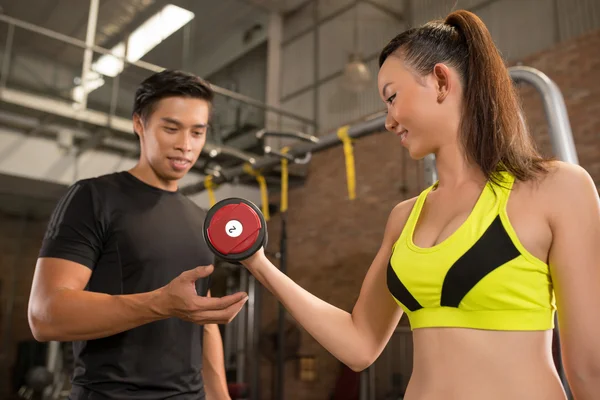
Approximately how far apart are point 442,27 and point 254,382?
4.10 meters

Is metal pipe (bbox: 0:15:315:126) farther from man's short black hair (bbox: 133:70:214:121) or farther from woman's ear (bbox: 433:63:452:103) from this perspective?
woman's ear (bbox: 433:63:452:103)

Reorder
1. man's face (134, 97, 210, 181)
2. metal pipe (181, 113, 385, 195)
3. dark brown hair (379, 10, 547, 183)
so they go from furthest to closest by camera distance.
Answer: metal pipe (181, 113, 385, 195)
man's face (134, 97, 210, 181)
dark brown hair (379, 10, 547, 183)

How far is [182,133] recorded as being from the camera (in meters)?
1.61

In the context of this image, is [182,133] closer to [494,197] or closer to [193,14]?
[494,197]

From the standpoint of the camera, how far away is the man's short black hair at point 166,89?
64.1 inches

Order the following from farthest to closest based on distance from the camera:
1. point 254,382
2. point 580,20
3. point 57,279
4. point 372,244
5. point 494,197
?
point 372,244, point 580,20, point 254,382, point 57,279, point 494,197

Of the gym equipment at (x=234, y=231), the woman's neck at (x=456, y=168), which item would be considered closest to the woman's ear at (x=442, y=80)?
the woman's neck at (x=456, y=168)

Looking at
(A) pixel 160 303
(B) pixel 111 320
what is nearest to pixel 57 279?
(B) pixel 111 320

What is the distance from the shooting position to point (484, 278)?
0.93 meters

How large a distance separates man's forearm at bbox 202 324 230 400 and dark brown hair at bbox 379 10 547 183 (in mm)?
998

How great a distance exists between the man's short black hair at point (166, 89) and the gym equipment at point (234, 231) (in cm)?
66

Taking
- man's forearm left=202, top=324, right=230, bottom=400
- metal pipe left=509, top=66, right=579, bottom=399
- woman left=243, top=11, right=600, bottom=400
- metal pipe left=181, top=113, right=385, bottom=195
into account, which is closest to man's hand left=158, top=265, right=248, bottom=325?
woman left=243, top=11, right=600, bottom=400

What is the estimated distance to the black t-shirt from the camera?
134cm

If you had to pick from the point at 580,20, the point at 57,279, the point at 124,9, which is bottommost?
the point at 57,279
